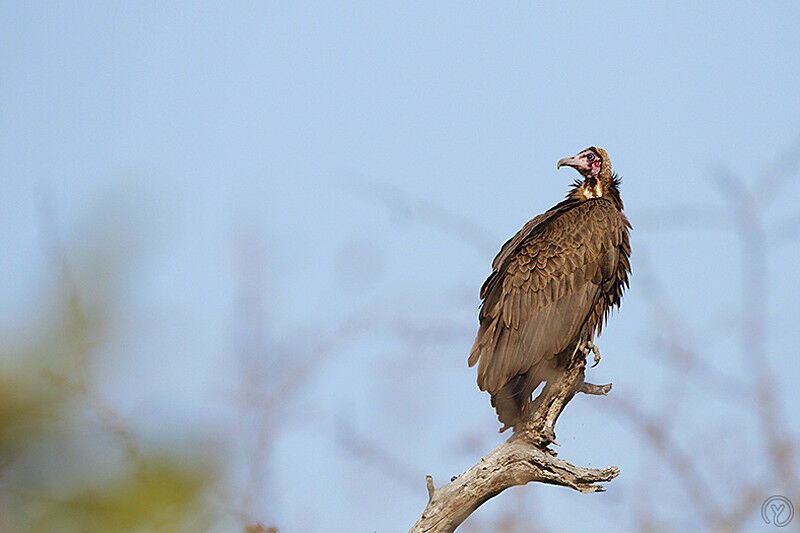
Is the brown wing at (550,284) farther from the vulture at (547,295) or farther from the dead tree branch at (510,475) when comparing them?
the dead tree branch at (510,475)

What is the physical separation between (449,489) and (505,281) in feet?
5.75

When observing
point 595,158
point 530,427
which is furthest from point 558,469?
point 595,158

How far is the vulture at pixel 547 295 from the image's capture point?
5699 mm

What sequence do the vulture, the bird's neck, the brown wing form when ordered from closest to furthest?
the vulture → the brown wing → the bird's neck

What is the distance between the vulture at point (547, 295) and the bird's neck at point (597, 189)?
0.44ft

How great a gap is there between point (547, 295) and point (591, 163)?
58.0 inches

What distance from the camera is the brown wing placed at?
5816mm

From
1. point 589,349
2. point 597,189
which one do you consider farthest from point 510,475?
point 597,189

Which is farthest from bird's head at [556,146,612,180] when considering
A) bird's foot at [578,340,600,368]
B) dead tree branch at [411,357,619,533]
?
dead tree branch at [411,357,619,533]

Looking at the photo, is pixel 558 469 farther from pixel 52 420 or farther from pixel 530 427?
pixel 52 420

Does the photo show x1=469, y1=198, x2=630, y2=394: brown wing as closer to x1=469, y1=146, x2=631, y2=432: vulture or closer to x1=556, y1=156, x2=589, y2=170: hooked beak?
x1=469, y1=146, x2=631, y2=432: vulture

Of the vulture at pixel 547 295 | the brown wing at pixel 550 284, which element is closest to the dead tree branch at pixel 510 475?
the vulture at pixel 547 295

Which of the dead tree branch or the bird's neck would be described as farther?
the bird's neck

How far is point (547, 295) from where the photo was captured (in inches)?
239
